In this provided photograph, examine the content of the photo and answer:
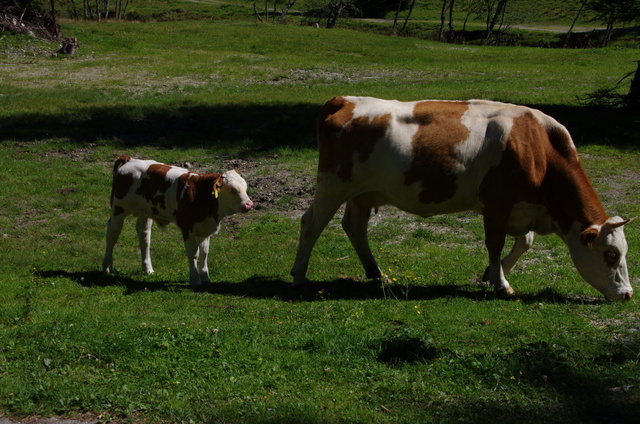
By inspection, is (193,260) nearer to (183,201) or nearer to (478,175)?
(183,201)

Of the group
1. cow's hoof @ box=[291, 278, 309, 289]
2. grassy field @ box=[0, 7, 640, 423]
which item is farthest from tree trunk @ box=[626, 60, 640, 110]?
cow's hoof @ box=[291, 278, 309, 289]

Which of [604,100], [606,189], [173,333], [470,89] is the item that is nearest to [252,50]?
[470,89]

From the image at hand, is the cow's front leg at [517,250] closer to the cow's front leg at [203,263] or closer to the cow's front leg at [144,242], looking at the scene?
the cow's front leg at [203,263]

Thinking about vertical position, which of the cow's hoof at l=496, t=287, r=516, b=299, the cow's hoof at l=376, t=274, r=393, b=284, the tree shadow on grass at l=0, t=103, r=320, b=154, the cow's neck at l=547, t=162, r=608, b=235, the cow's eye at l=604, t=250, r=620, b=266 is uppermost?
the cow's neck at l=547, t=162, r=608, b=235

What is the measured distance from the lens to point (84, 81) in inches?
1157

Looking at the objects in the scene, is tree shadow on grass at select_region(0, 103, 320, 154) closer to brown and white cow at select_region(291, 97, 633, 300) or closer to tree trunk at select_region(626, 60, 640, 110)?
brown and white cow at select_region(291, 97, 633, 300)

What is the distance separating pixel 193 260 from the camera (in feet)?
35.3

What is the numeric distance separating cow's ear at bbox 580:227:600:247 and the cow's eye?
323mm

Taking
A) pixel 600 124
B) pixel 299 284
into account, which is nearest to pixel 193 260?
pixel 299 284

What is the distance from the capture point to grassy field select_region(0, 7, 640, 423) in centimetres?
643

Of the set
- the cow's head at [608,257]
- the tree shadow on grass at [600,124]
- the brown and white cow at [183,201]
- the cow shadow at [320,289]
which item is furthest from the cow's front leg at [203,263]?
the tree shadow on grass at [600,124]

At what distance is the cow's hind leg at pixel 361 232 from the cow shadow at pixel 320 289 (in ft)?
0.74

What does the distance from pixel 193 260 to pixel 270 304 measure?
1789 millimetres

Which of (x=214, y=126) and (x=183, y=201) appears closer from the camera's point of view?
(x=183, y=201)
